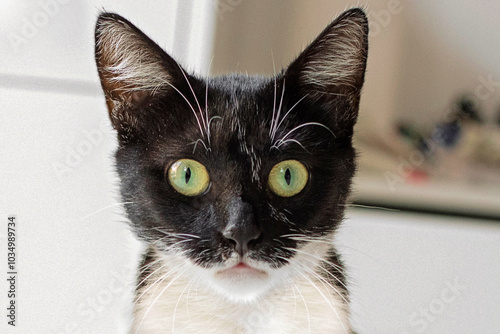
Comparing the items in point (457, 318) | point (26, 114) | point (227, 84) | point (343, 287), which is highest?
point (227, 84)

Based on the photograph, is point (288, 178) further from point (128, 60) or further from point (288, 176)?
point (128, 60)

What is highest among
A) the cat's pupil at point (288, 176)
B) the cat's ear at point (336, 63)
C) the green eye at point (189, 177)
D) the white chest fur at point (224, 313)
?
the cat's ear at point (336, 63)

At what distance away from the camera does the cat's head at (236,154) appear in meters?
0.63

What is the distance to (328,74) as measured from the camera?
2.40ft

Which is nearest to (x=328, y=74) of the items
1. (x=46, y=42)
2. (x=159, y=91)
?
(x=159, y=91)

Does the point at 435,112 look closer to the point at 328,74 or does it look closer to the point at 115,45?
the point at 328,74

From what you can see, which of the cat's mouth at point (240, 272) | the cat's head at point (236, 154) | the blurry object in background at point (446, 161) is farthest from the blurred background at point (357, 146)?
the cat's mouth at point (240, 272)

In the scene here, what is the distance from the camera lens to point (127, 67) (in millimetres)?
698

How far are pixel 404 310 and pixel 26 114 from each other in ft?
2.64

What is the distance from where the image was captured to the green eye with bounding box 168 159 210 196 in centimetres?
65

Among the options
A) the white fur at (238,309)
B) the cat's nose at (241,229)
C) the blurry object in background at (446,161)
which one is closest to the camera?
the cat's nose at (241,229)

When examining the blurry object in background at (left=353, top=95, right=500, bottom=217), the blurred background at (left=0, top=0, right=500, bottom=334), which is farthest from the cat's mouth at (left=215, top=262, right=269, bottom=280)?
the blurry object in background at (left=353, top=95, right=500, bottom=217)

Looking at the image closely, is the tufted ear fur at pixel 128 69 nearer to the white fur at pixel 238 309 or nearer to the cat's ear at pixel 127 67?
the cat's ear at pixel 127 67

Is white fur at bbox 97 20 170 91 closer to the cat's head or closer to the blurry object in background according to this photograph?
the cat's head
